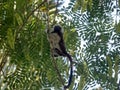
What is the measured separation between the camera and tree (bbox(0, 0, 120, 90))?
2893 millimetres

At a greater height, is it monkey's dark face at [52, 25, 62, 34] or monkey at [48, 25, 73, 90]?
monkey's dark face at [52, 25, 62, 34]

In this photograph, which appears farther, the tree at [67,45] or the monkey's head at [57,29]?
the monkey's head at [57,29]

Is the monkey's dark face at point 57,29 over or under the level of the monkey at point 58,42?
over

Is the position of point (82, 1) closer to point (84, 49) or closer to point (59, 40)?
point (59, 40)

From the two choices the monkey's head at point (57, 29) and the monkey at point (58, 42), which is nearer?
the monkey at point (58, 42)

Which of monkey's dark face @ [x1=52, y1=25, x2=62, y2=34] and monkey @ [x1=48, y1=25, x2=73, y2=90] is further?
monkey's dark face @ [x1=52, y1=25, x2=62, y2=34]

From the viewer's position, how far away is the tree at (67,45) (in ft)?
9.49

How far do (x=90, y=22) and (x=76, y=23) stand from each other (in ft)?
0.48

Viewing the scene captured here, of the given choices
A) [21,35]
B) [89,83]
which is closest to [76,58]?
[89,83]

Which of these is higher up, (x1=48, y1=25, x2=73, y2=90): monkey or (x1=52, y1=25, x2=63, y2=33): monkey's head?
(x1=52, y1=25, x2=63, y2=33): monkey's head

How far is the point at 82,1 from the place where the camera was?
2.96 metres

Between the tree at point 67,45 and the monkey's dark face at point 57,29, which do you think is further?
the monkey's dark face at point 57,29

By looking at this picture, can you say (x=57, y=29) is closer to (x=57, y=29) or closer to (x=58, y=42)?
(x=57, y=29)

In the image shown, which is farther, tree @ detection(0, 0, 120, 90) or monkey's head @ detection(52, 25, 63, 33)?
monkey's head @ detection(52, 25, 63, 33)
